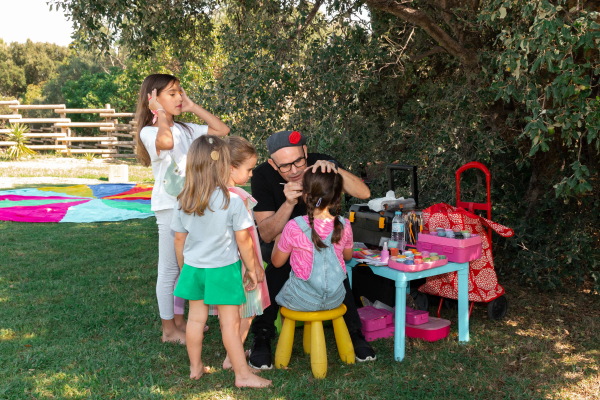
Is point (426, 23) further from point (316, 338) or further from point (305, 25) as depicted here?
point (316, 338)

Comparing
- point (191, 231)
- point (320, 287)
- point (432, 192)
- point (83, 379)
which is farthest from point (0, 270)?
point (432, 192)

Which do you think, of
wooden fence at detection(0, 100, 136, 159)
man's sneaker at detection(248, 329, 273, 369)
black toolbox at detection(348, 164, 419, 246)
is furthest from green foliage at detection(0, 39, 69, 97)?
man's sneaker at detection(248, 329, 273, 369)

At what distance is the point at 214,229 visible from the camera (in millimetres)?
2799

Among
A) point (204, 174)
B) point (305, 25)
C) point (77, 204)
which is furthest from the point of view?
point (77, 204)

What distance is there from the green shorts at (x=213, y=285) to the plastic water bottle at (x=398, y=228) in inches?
47.5

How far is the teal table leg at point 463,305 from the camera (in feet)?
11.3

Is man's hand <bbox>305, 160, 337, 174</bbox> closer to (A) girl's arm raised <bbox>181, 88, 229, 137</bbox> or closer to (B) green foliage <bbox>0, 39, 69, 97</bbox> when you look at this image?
(A) girl's arm raised <bbox>181, 88, 229, 137</bbox>

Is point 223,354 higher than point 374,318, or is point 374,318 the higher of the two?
point 374,318

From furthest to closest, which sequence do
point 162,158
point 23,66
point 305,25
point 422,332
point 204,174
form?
point 23,66, point 305,25, point 422,332, point 162,158, point 204,174

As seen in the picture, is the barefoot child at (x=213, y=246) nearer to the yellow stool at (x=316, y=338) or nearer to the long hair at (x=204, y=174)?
the long hair at (x=204, y=174)

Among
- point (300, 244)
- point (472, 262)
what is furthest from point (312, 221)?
point (472, 262)

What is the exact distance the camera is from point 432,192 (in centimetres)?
487

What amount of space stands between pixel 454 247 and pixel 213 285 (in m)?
1.63

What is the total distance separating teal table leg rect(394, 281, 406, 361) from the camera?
3129mm
